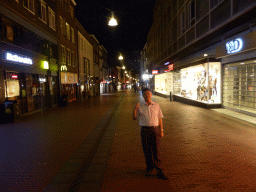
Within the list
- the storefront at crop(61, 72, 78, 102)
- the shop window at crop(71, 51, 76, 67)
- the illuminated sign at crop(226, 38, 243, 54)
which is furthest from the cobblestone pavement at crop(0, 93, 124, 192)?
the shop window at crop(71, 51, 76, 67)

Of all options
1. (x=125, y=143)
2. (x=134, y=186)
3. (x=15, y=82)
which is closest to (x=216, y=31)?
(x=125, y=143)

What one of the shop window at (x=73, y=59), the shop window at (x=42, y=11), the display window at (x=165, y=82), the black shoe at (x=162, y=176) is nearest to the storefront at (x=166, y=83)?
the display window at (x=165, y=82)

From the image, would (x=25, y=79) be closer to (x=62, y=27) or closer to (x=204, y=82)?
(x=62, y=27)

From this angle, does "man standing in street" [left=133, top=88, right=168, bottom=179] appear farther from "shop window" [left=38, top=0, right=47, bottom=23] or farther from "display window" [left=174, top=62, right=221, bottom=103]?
"shop window" [left=38, top=0, right=47, bottom=23]

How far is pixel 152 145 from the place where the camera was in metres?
4.70

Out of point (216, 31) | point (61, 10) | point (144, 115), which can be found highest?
point (61, 10)

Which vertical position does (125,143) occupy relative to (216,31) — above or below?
below

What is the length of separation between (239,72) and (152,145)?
34.4ft

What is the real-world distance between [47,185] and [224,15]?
11307 mm

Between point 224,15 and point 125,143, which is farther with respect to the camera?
point 224,15

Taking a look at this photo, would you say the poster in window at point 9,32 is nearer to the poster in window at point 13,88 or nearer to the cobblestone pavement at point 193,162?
the poster in window at point 13,88

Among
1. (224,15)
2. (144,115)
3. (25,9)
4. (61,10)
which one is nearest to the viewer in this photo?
(144,115)

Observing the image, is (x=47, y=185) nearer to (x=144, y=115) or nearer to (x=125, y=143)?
(x=144, y=115)

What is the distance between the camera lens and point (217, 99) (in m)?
15.4
